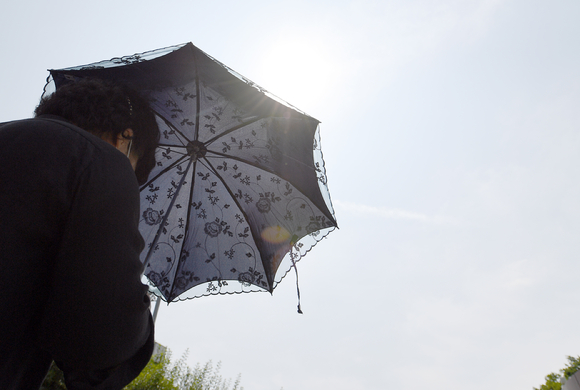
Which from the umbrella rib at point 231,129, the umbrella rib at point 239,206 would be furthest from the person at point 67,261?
the umbrella rib at point 239,206

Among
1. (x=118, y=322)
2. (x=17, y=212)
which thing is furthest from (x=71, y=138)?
(x=118, y=322)

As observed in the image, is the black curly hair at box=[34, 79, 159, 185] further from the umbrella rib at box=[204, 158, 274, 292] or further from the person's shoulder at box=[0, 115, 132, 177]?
the umbrella rib at box=[204, 158, 274, 292]

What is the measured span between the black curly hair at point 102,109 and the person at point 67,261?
1.17 ft

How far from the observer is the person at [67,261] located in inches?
32.4

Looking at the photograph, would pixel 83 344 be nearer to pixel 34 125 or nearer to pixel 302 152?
pixel 34 125

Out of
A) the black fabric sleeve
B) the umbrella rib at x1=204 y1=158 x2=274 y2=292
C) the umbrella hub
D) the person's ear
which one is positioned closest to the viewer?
the black fabric sleeve

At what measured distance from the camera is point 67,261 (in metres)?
0.83

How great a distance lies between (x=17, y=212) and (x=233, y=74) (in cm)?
204

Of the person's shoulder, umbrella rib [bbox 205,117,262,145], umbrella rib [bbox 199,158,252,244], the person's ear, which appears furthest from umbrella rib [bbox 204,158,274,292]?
the person's shoulder

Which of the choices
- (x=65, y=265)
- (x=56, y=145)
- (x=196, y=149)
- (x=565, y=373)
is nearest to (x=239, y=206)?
(x=196, y=149)

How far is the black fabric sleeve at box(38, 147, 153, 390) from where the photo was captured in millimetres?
822

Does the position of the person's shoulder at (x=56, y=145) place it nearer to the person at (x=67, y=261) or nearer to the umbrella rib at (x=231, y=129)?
the person at (x=67, y=261)

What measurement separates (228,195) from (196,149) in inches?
20.6

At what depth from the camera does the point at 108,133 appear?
139 centimetres
